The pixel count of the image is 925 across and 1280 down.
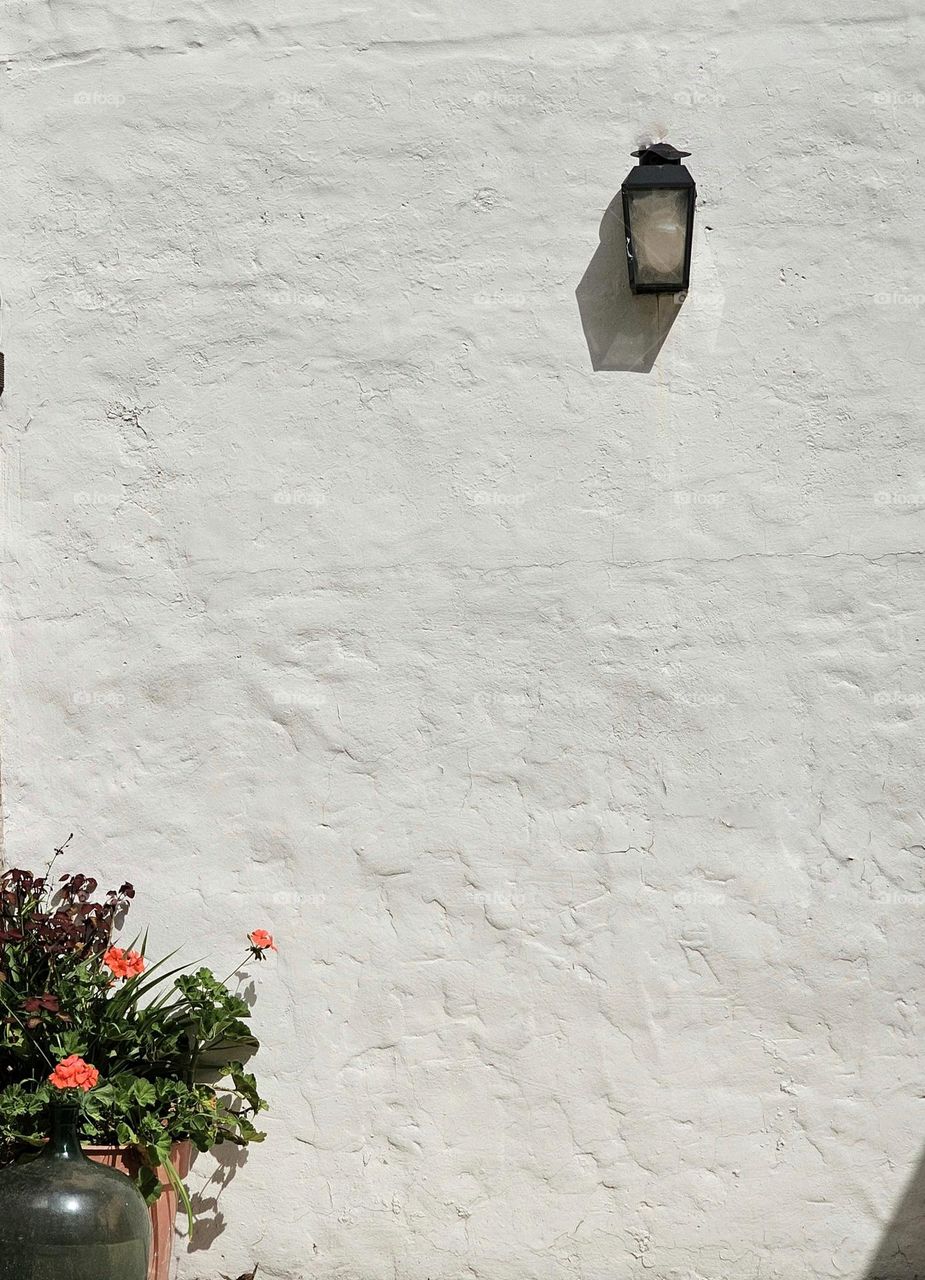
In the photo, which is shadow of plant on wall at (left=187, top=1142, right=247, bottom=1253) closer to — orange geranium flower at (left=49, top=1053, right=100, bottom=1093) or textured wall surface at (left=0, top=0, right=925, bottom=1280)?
textured wall surface at (left=0, top=0, right=925, bottom=1280)

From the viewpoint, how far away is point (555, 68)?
4387 millimetres

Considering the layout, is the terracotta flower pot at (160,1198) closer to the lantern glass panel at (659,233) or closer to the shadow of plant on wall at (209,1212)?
the shadow of plant on wall at (209,1212)

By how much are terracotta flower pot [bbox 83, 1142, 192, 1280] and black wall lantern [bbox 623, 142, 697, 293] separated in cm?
287

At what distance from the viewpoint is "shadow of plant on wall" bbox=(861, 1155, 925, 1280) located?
13.2 feet

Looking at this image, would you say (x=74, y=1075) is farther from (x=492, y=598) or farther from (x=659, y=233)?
(x=659, y=233)

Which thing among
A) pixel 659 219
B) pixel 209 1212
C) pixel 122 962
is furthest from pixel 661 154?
pixel 209 1212

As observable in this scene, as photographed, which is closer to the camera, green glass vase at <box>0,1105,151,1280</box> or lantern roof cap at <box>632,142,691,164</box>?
green glass vase at <box>0,1105,151,1280</box>

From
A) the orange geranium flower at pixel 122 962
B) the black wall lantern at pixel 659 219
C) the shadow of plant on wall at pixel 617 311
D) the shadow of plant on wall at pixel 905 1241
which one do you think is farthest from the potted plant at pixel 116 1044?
the black wall lantern at pixel 659 219

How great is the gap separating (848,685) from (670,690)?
0.52 metres

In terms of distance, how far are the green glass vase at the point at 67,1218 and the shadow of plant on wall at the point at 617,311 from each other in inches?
104

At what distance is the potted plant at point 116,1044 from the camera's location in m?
3.69

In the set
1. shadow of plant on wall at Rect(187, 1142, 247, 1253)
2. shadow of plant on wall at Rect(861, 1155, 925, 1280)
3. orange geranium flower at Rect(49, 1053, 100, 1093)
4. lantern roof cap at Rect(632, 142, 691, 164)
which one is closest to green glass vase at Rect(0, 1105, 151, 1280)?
orange geranium flower at Rect(49, 1053, 100, 1093)

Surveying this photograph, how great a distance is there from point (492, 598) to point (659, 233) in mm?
1202

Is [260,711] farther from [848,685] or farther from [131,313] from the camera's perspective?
[848,685]
